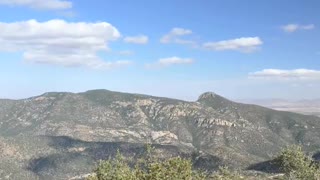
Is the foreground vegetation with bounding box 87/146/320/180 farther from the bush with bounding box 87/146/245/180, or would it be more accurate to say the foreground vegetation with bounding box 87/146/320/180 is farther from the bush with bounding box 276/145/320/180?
the bush with bounding box 276/145/320/180

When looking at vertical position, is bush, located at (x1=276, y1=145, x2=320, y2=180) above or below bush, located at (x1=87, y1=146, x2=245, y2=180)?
below

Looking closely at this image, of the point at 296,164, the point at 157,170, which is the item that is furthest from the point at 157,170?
the point at 296,164

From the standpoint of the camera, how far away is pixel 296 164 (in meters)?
170

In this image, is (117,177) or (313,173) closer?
(117,177)

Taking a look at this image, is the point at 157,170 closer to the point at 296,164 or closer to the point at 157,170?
the point at 157,170

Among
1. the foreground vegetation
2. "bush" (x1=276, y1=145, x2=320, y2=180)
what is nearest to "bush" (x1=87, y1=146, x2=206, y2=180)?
the foreground vegetation

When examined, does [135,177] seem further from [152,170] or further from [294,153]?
[294,153]

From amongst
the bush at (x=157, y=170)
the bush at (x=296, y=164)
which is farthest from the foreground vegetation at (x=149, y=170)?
the bush at (x=296, y=164)

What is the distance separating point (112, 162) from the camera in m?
121

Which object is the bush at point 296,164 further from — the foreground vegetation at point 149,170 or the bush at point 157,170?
the bush at point 157,170

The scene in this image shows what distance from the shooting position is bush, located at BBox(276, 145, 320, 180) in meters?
159

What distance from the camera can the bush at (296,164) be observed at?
159 meters

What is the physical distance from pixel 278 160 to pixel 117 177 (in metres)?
100

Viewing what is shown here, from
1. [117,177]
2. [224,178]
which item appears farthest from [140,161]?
[224,178]
